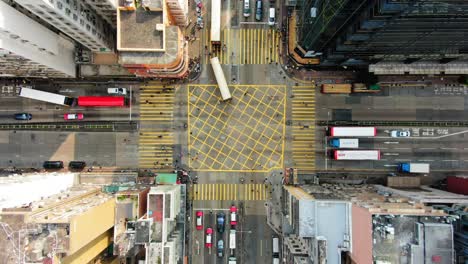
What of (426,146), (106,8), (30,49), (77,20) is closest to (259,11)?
(106,8)

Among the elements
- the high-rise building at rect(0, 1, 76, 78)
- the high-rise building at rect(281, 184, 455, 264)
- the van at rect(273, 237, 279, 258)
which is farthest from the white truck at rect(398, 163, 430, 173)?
the high-rise building at rect(0, 1, 76, 78)

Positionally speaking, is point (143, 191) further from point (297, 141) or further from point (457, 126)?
point (457, 126)

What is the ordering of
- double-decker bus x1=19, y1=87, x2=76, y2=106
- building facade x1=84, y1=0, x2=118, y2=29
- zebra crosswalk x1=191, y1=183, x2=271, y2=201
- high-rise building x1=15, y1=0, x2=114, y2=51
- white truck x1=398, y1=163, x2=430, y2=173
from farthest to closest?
1. zebra crosswalk x1=191, y1=183, x2=271, y2=201
2. double-decker bus x1=19, y1=87, x2=76, y2=106
3. white truck x1=398, y1=163, x2=430, y2=173
4. building facade x1=84, y1=0, x2=118, y2=29
5. high-rise building x1=15, y1=0, x2=114, y2=51

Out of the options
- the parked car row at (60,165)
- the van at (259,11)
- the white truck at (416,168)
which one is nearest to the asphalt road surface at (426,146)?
the white truck at (416,168)

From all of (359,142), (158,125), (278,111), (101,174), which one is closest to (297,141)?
(278,111)

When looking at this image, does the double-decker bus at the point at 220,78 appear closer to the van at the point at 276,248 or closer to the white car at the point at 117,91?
the white car at the point at 117,91

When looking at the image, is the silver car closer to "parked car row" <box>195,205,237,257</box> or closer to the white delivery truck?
"parked car row" <box>195,205,237,257</box>

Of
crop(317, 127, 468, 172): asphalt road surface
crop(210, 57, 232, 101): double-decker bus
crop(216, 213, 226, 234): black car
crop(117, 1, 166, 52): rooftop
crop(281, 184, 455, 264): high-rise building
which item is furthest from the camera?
crop(317, 127, 468, 172): asphalt road surface
